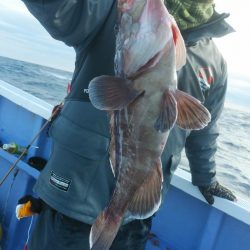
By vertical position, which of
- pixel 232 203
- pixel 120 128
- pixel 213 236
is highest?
pixel 120 128

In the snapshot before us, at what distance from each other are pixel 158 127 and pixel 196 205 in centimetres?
187

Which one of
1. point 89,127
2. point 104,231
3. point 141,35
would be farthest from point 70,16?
point 104,231

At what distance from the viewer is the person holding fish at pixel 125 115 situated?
1438mm

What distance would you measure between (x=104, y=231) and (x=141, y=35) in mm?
876

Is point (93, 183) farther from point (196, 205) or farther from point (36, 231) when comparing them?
point (196, 205)

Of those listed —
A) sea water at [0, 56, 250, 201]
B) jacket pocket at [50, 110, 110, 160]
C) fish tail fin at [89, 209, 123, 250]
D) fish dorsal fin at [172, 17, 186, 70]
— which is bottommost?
sea water at [0, 56, 250, 201]

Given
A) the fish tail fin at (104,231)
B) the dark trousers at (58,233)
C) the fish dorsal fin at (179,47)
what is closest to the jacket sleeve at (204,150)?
the dark trousers at (58,233)

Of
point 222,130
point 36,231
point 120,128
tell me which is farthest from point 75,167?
point 222,130

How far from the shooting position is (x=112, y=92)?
1436 millimetres

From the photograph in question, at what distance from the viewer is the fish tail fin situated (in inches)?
68.4

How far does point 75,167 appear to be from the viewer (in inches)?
87.0

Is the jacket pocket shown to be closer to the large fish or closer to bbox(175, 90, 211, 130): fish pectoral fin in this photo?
the large fish

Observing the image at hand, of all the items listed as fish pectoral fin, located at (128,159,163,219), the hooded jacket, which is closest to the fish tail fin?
fish pectoral fin, located at (128,159,163,219)

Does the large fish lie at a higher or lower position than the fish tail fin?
higher
